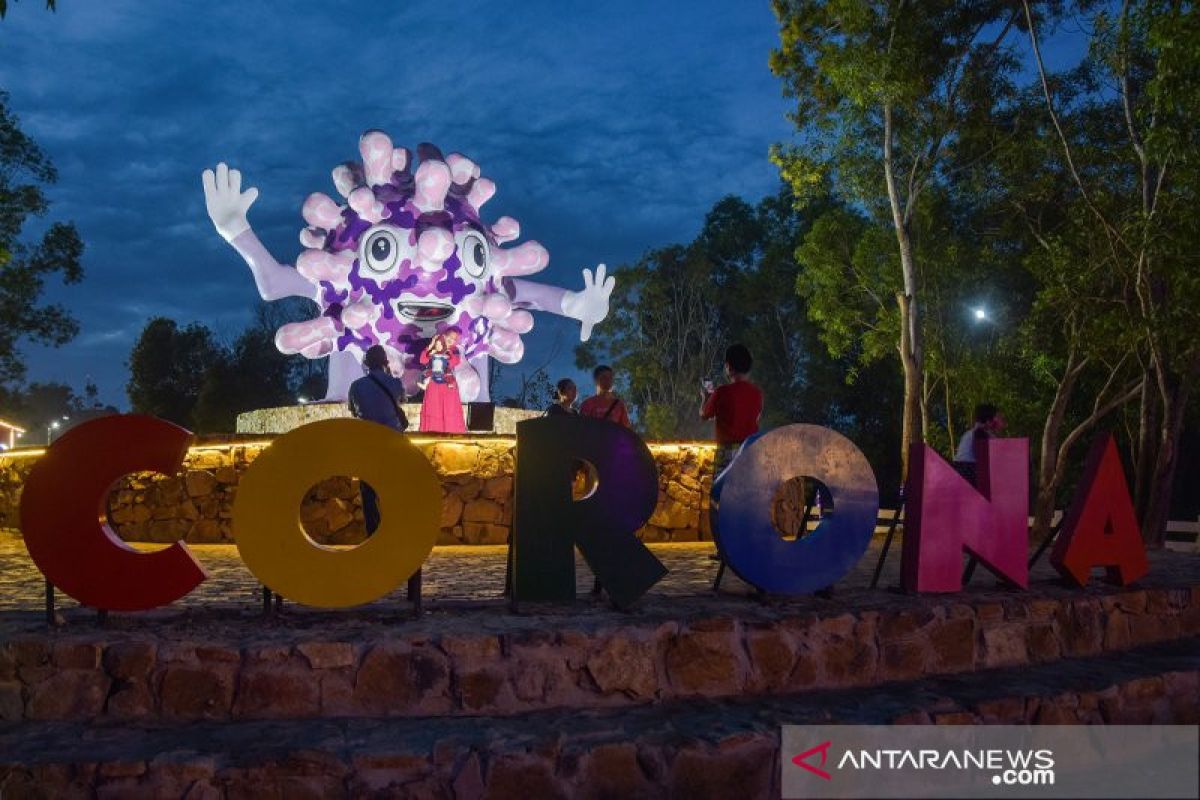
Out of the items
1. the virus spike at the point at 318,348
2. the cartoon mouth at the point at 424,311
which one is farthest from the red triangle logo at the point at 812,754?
the virus spike at the point at 318,348

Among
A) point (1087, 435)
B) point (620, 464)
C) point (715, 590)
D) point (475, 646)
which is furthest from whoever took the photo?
point (1087, 435)

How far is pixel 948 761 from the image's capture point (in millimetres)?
4953

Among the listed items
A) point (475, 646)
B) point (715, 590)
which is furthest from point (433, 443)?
point (475, 646)

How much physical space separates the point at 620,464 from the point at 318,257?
8656mm

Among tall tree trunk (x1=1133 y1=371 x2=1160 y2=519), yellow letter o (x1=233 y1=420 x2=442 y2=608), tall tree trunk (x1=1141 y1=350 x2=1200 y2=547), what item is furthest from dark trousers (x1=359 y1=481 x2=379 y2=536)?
tall tree trunk (x1=1133 y1=371 x2=1160 y2=519)

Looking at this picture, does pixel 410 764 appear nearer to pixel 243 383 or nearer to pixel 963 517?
pixel 963 517

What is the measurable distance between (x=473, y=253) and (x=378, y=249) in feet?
4.35

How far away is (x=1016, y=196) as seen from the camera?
16812mm

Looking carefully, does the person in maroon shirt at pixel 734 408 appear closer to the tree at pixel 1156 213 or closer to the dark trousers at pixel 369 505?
the dark trousers at pixel 369 505

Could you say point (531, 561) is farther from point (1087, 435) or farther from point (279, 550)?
point (1087, 435)

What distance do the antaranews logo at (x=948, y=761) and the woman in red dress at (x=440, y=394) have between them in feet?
27.6

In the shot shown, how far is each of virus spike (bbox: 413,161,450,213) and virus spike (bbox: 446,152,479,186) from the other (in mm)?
357

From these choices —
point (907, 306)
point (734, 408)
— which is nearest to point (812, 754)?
point (734, 408)

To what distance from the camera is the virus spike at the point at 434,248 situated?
42.8 ft
